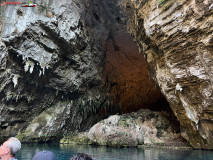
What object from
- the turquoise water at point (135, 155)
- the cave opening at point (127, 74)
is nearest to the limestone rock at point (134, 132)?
the turquoise water at point (135, 155)

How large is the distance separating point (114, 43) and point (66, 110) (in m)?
7.15

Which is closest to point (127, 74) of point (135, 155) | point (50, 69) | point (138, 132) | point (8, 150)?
point (138, 132)

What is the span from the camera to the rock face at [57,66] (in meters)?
10.8

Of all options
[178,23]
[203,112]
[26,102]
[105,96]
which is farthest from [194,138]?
[26,102]

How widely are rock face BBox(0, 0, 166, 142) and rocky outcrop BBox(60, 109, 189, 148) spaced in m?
2.37

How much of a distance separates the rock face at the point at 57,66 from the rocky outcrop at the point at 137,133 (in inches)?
93.4

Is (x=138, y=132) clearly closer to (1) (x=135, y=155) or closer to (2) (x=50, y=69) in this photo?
(1) (x=135, y=155)

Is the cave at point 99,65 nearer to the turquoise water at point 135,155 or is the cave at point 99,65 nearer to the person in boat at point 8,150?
the turquoise water at point 135,155

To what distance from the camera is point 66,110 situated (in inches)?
544

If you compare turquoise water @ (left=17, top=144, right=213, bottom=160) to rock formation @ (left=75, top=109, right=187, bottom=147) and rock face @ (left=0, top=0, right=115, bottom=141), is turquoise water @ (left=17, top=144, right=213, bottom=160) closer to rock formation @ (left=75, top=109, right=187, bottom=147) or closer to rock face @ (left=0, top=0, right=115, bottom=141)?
rock formation @ (left=75, top=109, right=187, bottom=147)

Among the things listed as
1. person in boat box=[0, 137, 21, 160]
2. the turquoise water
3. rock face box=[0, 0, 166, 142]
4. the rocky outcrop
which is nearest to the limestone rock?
the rocky outcrop

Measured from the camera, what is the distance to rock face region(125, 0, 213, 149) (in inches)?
268

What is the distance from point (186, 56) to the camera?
7496mm

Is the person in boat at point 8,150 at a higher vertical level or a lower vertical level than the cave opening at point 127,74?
lower
